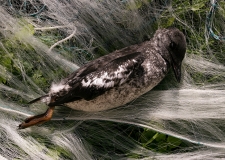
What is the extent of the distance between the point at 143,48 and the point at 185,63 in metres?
0.30

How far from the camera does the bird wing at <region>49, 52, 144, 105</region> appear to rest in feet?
5.11

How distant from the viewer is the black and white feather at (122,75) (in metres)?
1.56

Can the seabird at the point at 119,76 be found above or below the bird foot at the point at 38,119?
above

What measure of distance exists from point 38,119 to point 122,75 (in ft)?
1.70

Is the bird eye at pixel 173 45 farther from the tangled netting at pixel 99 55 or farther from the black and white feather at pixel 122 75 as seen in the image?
the tangled netting at pixel 99 55

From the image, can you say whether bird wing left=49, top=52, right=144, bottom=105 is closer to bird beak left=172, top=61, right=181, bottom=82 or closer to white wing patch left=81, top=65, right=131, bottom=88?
white wing patch left=81, top=65, right=131, bottom=88

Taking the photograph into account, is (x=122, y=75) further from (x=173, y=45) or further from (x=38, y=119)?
(x=38, y=119)

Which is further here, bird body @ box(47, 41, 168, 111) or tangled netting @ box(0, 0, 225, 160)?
tangled netting @ box(0, 0, 225, 160)

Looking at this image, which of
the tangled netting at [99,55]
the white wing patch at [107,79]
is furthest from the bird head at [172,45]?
the white wing patch at [107,79]

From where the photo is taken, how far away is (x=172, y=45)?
168cm

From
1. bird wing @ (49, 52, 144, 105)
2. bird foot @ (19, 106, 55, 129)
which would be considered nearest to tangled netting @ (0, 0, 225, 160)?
bird foot @ (19, 106, 55, 129)

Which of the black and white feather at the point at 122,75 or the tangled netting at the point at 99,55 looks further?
the tangled netting at the point at 99,55

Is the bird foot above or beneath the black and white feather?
beneath

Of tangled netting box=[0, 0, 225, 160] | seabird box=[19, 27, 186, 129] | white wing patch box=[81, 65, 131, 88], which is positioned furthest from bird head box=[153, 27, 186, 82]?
white wing patch box=[81, 65, 131, 88]
